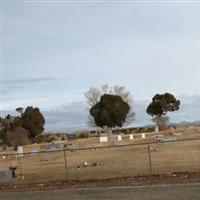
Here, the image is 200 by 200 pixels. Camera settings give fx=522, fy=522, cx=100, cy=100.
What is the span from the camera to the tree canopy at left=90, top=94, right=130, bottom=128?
335ft

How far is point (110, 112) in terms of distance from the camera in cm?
10225

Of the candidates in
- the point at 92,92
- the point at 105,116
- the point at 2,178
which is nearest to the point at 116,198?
the point at 2,178

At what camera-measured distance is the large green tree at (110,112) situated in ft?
335

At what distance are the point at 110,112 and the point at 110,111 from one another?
196 millimetres

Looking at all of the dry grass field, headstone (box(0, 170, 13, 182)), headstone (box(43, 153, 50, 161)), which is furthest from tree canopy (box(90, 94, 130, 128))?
headstone (box(0, 170, 13, 182))

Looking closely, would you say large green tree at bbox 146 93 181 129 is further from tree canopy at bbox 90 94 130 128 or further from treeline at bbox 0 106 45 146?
treeline at bbox 0 106 45 146

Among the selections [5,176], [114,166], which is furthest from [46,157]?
[5,176]

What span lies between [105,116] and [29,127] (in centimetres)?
1501

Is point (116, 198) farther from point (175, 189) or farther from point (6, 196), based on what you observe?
point (6, 196)

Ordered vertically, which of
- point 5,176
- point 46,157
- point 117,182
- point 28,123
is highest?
point 28,123

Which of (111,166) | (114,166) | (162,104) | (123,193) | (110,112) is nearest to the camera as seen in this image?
(123,193)

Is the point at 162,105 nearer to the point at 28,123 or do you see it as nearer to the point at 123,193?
the point at 28,123

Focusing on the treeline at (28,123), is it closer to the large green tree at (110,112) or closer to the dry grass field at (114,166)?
the large green tree at (110,112)

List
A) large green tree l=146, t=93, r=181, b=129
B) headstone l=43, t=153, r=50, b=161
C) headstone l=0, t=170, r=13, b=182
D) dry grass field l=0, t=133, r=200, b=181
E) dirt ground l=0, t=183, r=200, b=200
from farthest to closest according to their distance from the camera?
1. large green tree l=146, t=93, r=181, b=129
2. headstone l=43, t=153, r=50, b=161
3. dry grass field l=0, t=133, r=200, b=181
4. headstone l=0, t=170, r=13, b=182
5. dirt ground l=0, t=183, r=200, b=200
